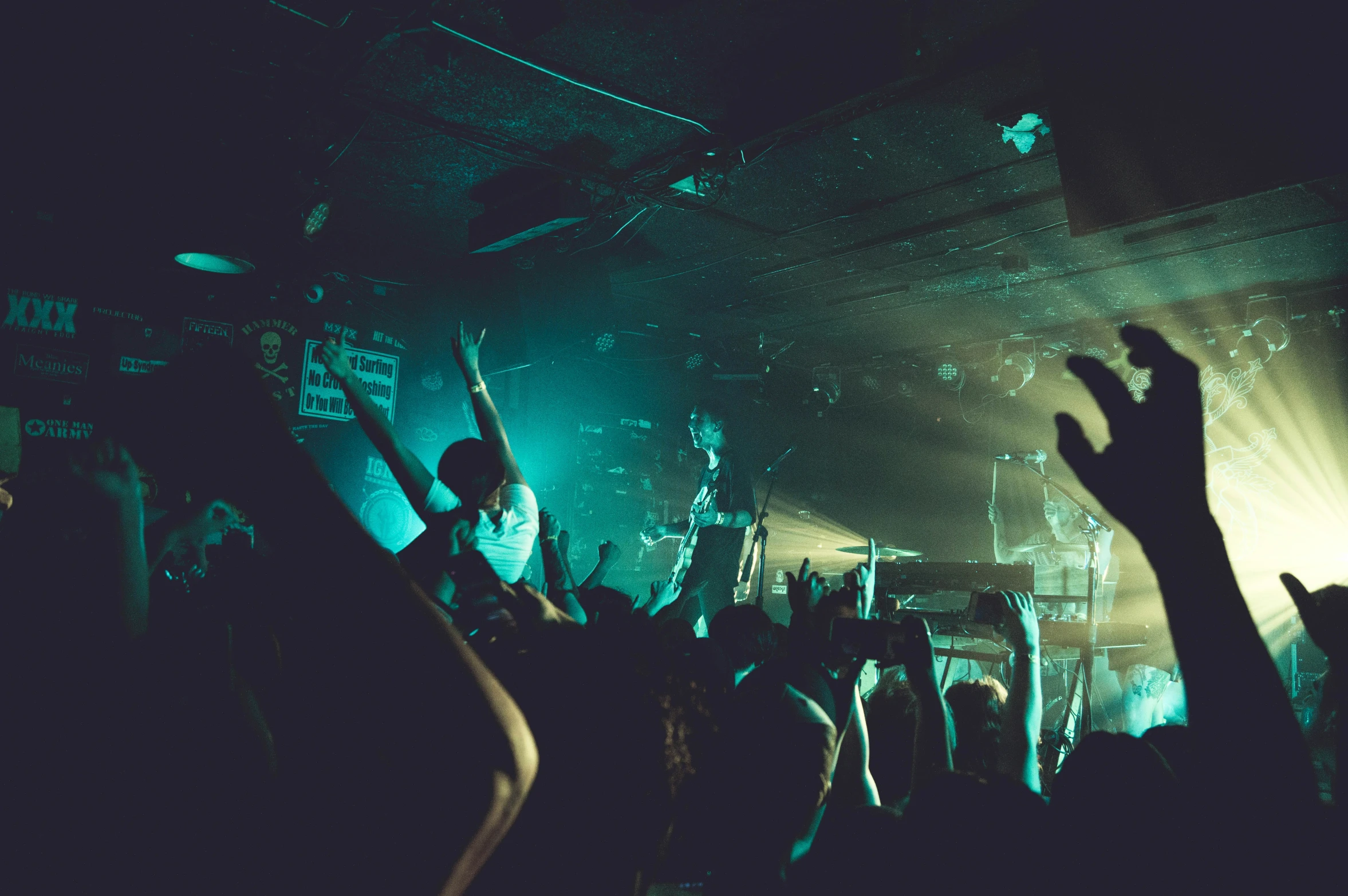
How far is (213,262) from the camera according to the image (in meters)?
4.81

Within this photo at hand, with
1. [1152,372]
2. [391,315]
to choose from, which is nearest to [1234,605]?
[1152,372]

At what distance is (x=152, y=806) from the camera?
0.93 meters

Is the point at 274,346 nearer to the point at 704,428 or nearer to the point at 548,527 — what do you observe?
the point at 704,428

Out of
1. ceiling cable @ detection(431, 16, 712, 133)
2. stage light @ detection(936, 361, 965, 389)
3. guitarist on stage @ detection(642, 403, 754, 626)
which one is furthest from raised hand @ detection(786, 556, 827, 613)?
stage light @ detection(936, 361, 965, 389)

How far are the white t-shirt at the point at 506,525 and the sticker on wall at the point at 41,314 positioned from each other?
4.31 m

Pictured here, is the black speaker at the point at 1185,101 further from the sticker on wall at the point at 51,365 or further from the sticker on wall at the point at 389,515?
the sticker on wall at the point at 51,365

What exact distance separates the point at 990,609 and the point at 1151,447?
1486 mm

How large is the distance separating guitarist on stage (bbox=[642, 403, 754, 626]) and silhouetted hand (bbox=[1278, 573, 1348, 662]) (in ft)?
14.8

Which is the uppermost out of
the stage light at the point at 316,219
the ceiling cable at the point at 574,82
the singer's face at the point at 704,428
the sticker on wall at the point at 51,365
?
the ceiling cable at the point at 574,82

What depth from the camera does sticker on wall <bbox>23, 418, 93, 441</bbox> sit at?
17.4 ft

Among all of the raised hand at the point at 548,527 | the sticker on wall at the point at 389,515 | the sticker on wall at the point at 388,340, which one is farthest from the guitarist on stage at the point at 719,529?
the sticker on wall at the point at 388,340

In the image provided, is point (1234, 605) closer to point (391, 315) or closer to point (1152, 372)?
point (1152, 372)

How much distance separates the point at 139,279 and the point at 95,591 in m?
5.67

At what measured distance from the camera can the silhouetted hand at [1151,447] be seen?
3.01ft
